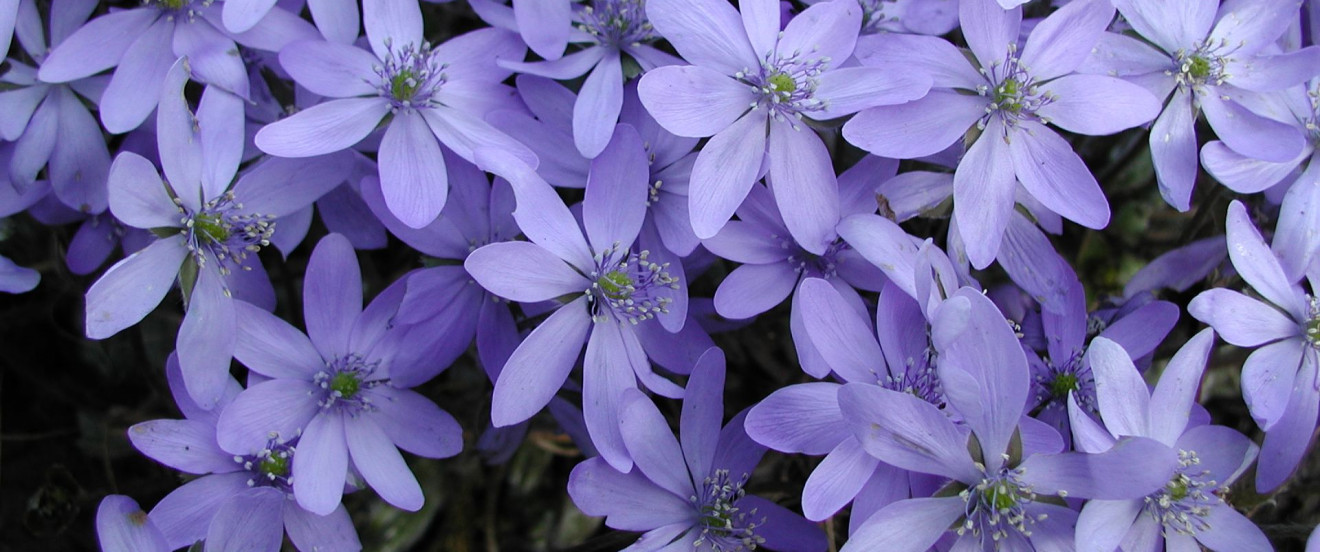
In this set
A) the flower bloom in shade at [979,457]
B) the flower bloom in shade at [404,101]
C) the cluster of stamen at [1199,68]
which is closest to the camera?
the flower bloom in shade at [979,457]

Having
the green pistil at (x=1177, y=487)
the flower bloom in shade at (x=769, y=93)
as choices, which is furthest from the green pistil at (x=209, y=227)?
the green pistil at (x=1177, y=487)

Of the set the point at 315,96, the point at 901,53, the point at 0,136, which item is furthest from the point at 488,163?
the point at 0,136

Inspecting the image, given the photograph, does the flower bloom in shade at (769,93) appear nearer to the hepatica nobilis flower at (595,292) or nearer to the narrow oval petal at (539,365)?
the hepatica nobilis flower at (595,292)

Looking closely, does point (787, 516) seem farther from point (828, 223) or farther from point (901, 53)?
point (901, 53)

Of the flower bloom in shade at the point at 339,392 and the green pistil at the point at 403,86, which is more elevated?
the green pistil at the point at 403,86

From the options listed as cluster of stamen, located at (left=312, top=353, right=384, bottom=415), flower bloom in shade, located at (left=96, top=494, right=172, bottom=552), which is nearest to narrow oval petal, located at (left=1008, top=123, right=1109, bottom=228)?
cluster of stamen, located at (left=312, top=353, right=384, bottom=415)

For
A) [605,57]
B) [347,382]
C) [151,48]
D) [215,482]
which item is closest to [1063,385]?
[605,57]
